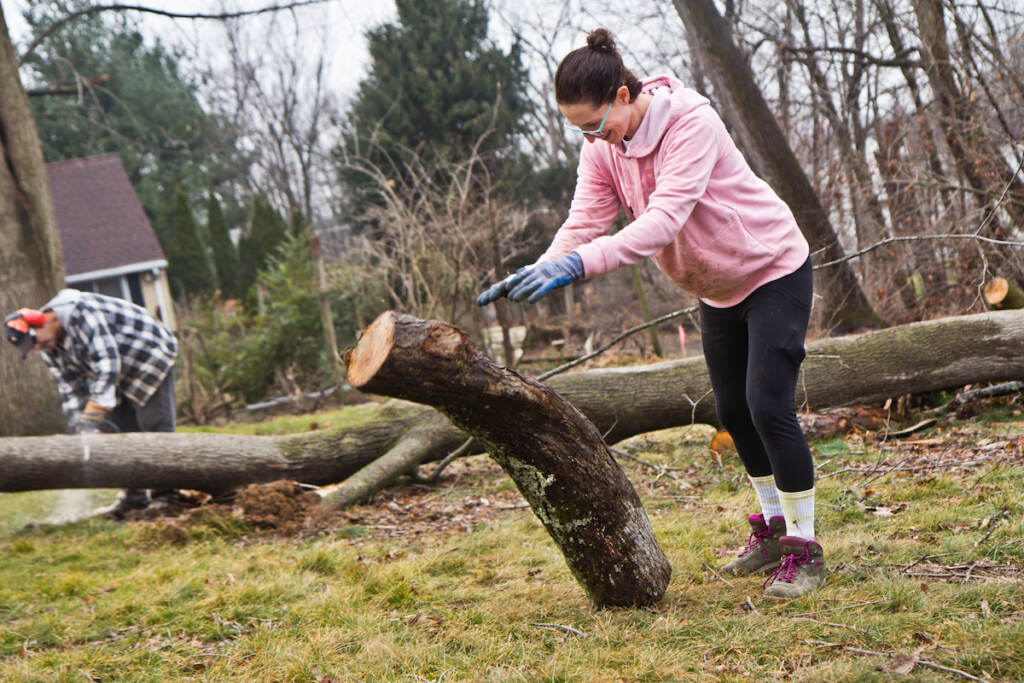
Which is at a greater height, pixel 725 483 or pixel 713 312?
pixel 713 312

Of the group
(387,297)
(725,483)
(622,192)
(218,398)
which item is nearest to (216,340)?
(218,398)

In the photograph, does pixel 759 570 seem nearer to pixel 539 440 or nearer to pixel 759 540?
pixel 759 540

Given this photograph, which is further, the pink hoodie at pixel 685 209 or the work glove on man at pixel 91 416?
the work glove on man at pixel 91 416

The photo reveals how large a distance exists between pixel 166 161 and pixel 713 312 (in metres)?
30.4

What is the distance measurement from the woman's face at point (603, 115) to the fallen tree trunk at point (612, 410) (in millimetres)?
2945

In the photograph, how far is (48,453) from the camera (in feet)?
17.1

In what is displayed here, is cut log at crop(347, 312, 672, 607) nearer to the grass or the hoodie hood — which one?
the grass

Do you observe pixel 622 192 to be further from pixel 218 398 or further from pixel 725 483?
pixel 218 398

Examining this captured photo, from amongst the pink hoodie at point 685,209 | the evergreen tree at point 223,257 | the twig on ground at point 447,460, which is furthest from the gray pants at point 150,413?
the evergreen tree at point 223,257

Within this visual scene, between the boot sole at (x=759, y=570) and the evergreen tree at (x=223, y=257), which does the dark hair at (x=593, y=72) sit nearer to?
the boot sole at (x=759, y=570)

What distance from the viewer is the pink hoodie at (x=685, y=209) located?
7.67ft

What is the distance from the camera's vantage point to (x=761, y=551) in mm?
3027

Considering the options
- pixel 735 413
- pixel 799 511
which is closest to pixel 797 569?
pixel 799 511

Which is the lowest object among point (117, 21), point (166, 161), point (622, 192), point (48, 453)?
point (48, 453)
